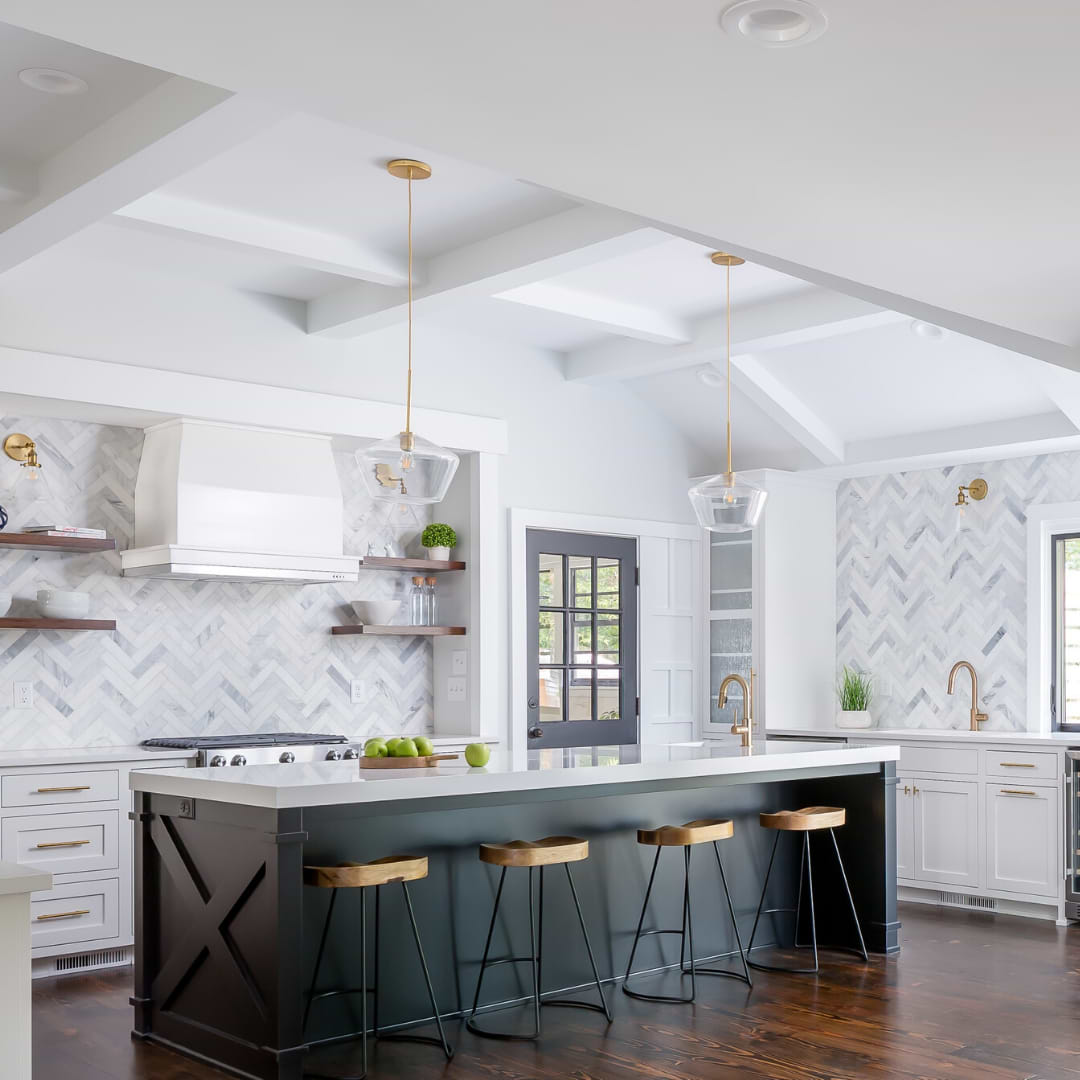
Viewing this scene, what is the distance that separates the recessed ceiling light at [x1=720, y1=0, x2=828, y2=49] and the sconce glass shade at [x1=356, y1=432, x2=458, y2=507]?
89.7 inches

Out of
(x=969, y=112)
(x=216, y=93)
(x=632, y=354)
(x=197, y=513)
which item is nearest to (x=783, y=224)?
(x=969, y=112)

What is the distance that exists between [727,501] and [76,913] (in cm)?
312

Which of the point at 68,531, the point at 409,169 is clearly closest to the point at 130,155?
the point at 409,169

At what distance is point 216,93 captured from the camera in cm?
328

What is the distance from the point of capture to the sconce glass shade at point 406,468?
4.27 metres

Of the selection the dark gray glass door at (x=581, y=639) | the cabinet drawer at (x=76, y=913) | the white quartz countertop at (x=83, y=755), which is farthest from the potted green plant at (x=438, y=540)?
the cabinet drawer at (x=76, y=913)

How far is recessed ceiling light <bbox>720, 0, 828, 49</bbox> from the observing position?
6.70ft

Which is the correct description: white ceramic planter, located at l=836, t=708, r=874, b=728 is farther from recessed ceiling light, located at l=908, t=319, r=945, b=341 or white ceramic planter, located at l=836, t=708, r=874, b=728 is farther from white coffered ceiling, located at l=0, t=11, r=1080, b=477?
recessed ceiling light, located at l=908, t=319, r=945, b=341

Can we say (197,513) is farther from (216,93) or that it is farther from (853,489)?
(853,489)

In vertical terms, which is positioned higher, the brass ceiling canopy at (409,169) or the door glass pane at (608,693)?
the brass ceiling canopy at (409,169)

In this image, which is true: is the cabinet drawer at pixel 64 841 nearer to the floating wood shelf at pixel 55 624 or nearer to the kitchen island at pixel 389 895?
the floating wood shelf at pixel 55 624

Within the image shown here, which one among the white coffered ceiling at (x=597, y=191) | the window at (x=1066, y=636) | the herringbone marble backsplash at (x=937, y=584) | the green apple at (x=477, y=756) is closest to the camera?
the white coffered ceiling at (x=597, y=191)

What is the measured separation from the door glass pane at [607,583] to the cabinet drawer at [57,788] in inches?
127

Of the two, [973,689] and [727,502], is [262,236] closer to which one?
[727,502]
